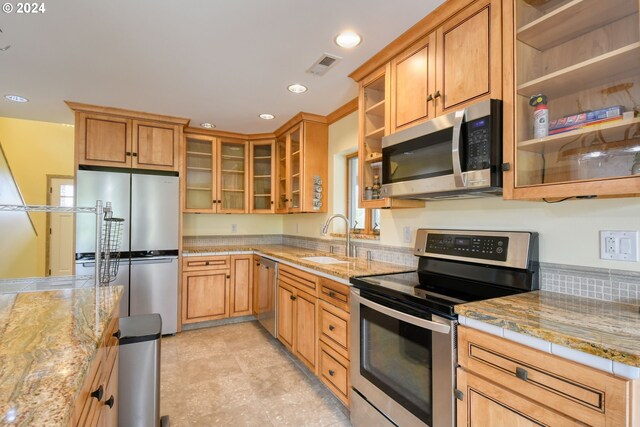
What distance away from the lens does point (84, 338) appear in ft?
3.05

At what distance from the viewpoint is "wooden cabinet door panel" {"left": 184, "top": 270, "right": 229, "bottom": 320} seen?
356 centimetres

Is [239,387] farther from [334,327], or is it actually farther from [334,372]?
[334,327]

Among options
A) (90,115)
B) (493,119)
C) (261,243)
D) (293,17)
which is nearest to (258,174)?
(261,243)

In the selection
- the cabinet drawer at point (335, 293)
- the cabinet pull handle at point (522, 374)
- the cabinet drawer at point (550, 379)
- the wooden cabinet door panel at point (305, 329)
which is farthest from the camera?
the wooden cabinet door panel at point (305, 329)

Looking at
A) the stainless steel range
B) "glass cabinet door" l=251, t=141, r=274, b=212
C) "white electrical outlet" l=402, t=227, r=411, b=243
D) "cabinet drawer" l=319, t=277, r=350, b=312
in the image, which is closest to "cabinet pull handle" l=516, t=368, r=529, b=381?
the stainless steel range

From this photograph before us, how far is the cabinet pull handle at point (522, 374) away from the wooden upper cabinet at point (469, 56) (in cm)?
111

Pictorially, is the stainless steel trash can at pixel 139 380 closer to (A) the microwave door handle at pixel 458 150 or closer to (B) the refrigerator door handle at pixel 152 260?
(A) the microwave door handle at pixel 458 150

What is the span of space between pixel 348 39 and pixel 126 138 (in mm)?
2543

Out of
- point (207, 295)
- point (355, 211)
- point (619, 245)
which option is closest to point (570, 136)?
point (619, 245)

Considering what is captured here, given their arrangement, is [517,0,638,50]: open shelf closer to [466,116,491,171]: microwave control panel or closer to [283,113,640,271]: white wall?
[466,116,491,171]: microwave control panel

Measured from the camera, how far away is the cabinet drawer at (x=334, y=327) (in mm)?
1975

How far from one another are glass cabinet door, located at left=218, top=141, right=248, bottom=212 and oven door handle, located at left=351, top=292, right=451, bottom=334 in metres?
2.68

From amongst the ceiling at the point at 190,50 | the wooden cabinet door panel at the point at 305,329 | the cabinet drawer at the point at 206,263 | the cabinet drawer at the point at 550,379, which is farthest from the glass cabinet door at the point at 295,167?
the cabinet drawer at the point at 550,379

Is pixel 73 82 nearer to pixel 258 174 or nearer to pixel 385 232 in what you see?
pixel 258 174
